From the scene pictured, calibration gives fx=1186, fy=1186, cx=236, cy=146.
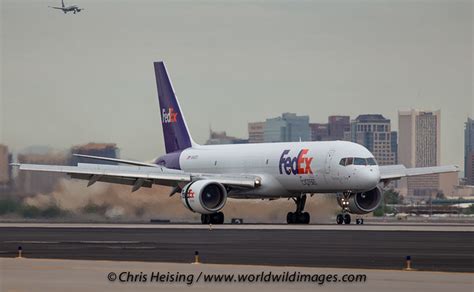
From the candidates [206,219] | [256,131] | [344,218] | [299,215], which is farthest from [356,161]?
[256,131]

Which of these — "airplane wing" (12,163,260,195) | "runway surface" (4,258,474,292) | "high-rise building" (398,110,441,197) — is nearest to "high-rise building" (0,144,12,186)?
"airplane wing" (12,163,260,195)

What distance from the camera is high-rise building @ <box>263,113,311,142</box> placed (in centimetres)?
10188

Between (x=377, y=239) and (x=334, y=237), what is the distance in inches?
94.9

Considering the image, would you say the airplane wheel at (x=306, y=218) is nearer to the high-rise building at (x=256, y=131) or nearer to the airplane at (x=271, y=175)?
the airplane at (x=271, y=175)

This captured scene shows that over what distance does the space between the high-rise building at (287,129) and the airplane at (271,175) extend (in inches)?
1053

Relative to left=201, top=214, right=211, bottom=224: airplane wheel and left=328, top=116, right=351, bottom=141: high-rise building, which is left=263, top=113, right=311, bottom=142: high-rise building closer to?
left=328, top=116, right=351, bottom=141: high-rise building

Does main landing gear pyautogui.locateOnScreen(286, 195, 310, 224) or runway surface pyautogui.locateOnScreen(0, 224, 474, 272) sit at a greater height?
runway surface pyautogui.locateOnScreen(0, 224, 474, 272)

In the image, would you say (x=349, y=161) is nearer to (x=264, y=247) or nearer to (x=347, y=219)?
(x=347, y=219)

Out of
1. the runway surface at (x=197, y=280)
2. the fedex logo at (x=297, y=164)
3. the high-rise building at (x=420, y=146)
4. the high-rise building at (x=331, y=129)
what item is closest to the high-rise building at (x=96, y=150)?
the fedex logo at (x=297, y=164)

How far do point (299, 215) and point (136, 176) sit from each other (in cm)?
969

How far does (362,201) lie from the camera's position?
67625mm

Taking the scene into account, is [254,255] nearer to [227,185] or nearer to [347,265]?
[347,265]

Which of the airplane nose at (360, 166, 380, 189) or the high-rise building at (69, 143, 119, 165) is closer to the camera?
the airplane nose at (360, 166, 380, 189)

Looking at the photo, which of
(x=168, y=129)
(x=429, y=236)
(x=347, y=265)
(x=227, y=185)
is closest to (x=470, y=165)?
(x=168, y=129)
